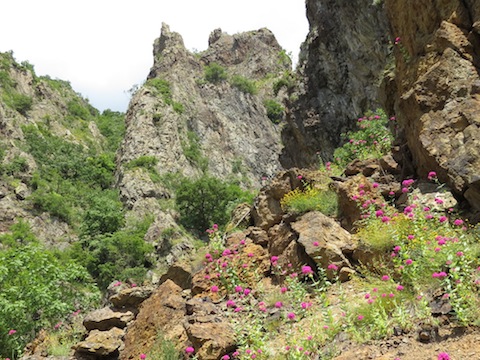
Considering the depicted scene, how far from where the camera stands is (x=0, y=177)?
38.5 meters

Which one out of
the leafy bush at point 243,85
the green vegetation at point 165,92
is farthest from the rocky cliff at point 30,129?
the leafy bush at point 243,85

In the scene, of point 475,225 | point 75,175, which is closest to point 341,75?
point 475,225

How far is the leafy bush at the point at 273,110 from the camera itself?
220 feet

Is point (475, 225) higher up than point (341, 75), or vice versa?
point (341, 75)

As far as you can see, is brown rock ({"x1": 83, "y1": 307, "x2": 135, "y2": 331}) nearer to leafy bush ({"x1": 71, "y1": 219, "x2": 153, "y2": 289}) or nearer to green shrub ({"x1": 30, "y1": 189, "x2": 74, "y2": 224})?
leafy bush ({"x1": 71, "y1": 219, "x2": 153, "y2": 289})

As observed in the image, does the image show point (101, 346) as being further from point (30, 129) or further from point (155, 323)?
point (30, 129)

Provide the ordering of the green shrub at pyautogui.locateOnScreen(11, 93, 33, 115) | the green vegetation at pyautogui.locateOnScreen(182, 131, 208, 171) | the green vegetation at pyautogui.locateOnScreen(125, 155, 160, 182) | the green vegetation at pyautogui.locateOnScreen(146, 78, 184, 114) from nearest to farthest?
the green vegetation at pyautogui.locateOnScreen(125, 155, 160, 182) < the green shrub at pyautogui.locateOnScreen(11, 93, 33, 115) < the green vegetation at pyautogui.locateOnScreen(182, 131, 208, 171) < the green vegetation at pyautogui.locateOnScreen(146, 78, 184, 114)

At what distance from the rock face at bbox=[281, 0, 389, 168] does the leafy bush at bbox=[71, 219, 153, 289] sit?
1432 cm

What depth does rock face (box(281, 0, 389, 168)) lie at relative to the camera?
19250mm

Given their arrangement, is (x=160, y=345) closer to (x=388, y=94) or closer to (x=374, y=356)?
(x=374, y=356)

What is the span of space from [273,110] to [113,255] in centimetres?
4065

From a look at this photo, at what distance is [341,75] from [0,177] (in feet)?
104

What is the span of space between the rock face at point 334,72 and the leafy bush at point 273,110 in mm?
40834

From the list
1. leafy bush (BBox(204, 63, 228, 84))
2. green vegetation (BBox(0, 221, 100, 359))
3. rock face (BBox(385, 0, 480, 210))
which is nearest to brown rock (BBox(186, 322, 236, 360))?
rock face (BBox(385, 0, 480, 210))
